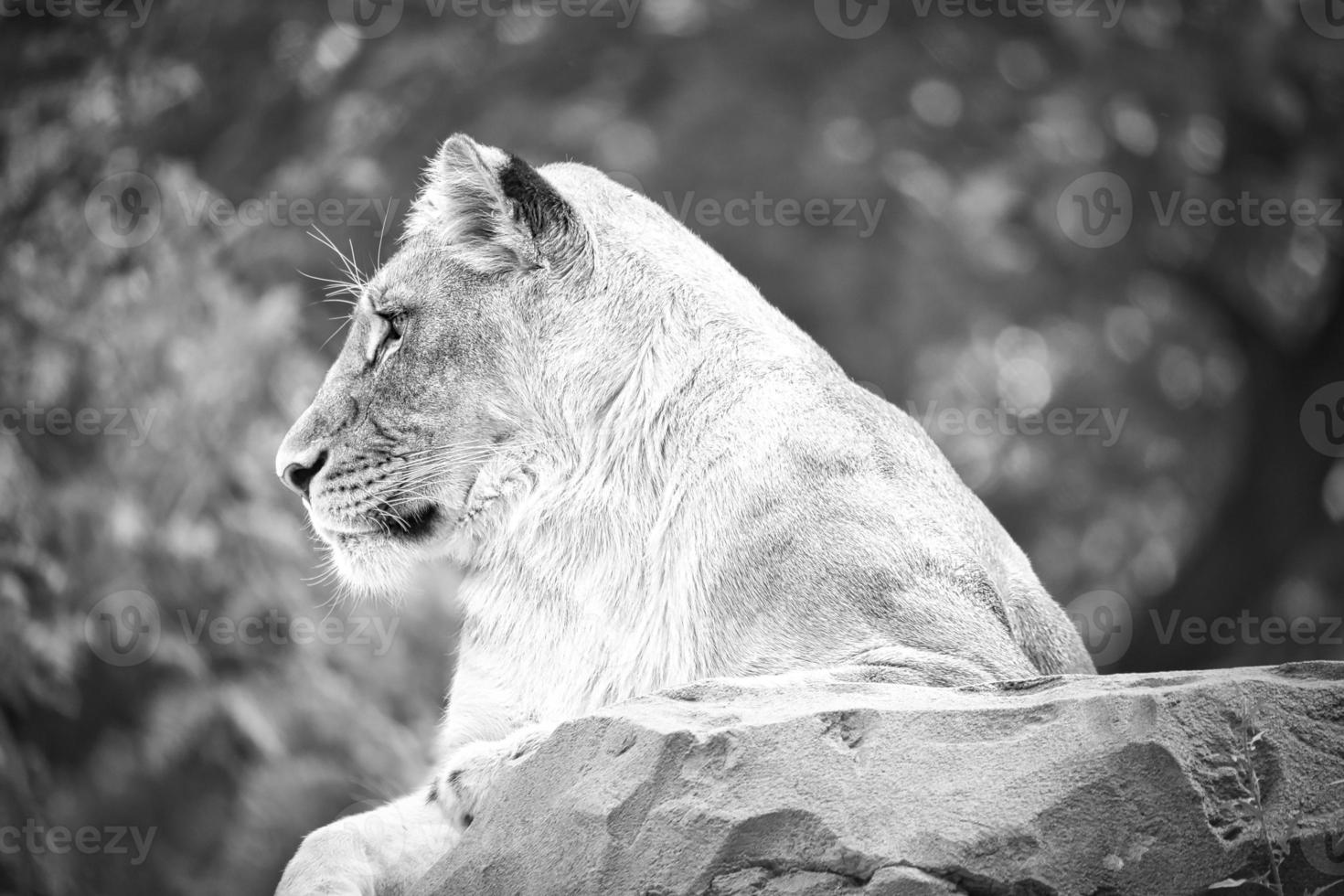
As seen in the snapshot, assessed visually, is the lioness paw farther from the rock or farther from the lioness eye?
the lioness eye

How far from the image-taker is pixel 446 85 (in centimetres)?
1311

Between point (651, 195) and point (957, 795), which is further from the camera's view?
point (651, 195)

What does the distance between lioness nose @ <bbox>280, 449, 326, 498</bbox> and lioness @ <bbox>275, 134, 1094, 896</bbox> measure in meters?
0.01

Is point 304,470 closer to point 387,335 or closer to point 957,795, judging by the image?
point 387,335

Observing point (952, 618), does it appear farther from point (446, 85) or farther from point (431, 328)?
point (446, 85)

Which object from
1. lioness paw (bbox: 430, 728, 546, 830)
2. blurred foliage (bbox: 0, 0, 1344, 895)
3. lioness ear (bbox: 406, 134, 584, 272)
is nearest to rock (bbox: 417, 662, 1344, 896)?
lioness paw (bbox: 430, 728, 546, 830)

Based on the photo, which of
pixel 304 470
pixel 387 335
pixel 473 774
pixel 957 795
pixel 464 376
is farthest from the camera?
pixel 387 335

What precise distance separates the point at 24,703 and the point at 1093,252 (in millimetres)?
10055

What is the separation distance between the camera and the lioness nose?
5582mm

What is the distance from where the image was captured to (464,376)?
218 inches

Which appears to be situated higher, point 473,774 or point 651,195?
point 651,195

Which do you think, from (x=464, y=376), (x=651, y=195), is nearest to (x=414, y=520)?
(x=464, y=376)

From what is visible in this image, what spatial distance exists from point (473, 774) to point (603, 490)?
111cm

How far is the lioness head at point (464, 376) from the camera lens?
549cm
